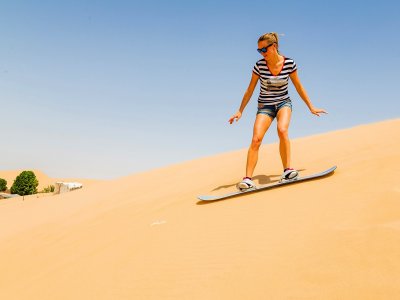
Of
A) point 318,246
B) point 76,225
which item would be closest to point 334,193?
point 318,246

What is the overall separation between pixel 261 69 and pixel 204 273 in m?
2.80

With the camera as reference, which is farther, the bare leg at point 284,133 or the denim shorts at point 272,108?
A: the denim shorts at point 272,108

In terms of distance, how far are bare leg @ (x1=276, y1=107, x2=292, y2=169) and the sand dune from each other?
1.34 ft

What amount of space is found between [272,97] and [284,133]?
0.51m

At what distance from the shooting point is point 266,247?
2.57 m

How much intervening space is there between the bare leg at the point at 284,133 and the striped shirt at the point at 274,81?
181 millimetres

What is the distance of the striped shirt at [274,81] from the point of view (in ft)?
14.4

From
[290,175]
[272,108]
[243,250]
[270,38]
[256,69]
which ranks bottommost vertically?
[243,250]

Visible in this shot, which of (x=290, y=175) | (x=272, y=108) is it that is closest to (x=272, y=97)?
(x=272, y=108)

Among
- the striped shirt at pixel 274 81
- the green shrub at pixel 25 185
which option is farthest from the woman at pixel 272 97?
the green shrub at pixel 25 185

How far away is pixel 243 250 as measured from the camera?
2.61 meters

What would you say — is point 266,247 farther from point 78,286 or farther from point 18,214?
point 18,214

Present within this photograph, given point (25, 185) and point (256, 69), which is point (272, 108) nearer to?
point (256, 69)

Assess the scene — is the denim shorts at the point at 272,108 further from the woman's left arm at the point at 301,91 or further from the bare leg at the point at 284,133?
the woman's left arm at the point at 301,91
